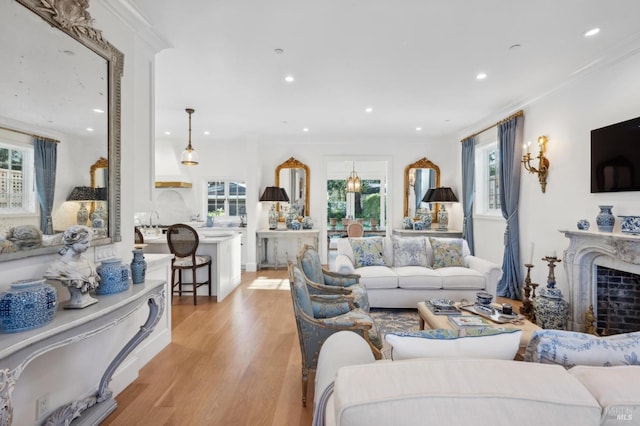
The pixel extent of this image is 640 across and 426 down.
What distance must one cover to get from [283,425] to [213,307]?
8.41 ft

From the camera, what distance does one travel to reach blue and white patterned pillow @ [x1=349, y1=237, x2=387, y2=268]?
4371 millimetres

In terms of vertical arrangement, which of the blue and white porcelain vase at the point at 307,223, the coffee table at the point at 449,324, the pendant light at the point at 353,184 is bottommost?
the coffee table at the point at 449,324

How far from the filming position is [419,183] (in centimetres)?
704

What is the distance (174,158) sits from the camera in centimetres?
683

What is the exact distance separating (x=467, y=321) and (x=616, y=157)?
2179mm

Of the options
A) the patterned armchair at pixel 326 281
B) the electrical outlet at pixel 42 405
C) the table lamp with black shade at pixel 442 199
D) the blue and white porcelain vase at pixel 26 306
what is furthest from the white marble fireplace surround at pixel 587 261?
the electrical outlet at pixel 42 405

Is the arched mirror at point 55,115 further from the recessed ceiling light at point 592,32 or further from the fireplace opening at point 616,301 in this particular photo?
the fireplace opening at point 616,301

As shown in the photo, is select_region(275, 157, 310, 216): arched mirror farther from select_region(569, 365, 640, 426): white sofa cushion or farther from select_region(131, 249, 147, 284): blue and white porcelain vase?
select_region(569, 365, 640, 426): white sofa cushion

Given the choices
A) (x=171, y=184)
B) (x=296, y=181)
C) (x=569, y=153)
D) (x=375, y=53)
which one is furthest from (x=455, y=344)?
(x=171, y=184)

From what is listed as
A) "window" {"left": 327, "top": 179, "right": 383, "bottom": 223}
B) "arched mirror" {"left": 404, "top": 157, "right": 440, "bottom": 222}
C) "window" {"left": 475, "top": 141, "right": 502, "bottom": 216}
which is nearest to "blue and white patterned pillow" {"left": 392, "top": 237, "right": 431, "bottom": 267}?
"window" {"left": 475, "top": 141, "right": 502, "bottom": 216}

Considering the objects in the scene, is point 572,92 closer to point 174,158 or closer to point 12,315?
point 12,315

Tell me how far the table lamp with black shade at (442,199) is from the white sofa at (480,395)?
5759mm

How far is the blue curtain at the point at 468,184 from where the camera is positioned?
229 inches

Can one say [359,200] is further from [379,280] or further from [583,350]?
[583,350]
